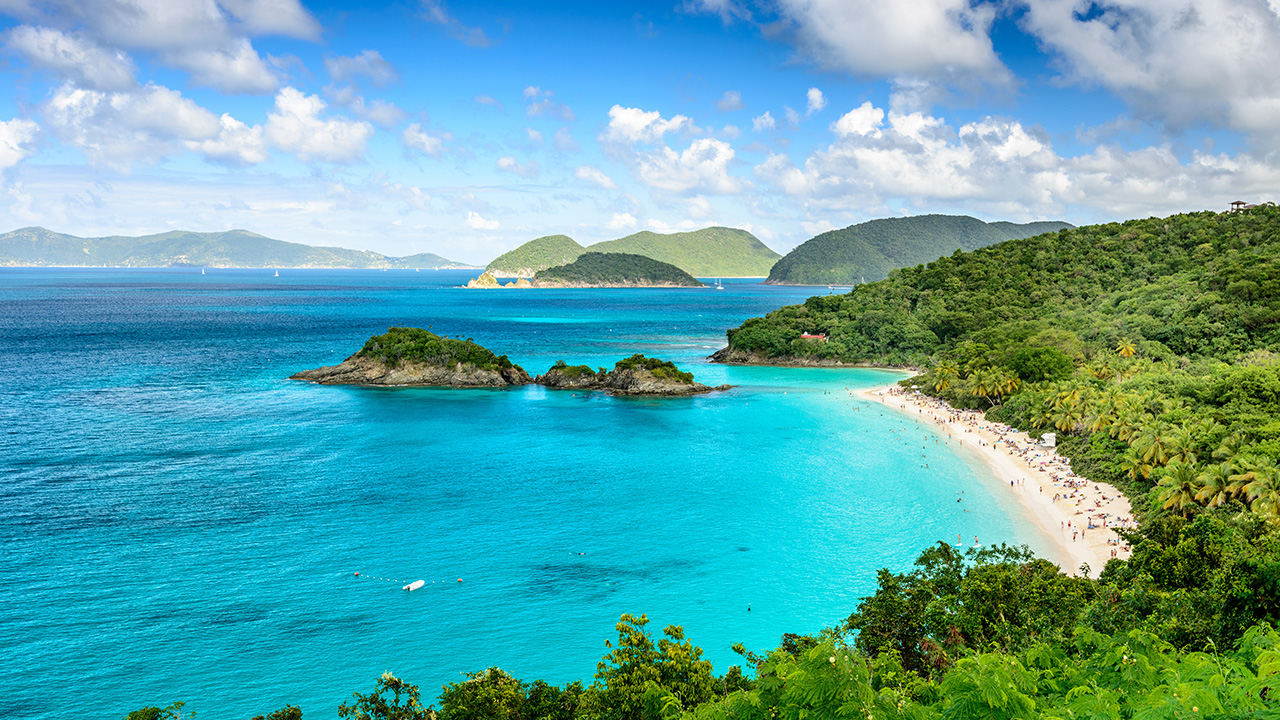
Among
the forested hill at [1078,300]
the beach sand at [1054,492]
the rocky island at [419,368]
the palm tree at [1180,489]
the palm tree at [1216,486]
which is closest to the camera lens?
the palm tree at [1216,486]

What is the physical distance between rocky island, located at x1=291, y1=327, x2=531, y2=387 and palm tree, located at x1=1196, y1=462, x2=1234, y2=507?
234ft

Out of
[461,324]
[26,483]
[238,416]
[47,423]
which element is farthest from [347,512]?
[461,324]

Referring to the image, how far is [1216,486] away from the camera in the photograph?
116ft

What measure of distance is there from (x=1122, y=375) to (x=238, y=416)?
85446 millimetres

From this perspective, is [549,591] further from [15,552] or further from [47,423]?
[47,423]

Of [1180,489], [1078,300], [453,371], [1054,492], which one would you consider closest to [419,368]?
[453,371]

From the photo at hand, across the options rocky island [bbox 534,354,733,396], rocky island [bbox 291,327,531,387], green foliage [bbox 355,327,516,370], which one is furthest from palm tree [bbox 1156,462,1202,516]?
green foliage [bbox 355,327,516,370]

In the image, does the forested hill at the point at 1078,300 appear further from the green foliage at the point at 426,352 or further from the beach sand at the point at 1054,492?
the green foliage at the point at 426,352

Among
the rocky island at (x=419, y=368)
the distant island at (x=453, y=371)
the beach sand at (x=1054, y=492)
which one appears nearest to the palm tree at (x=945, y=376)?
the beach sand at (x=1054, y=492)

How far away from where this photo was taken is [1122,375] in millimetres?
64188

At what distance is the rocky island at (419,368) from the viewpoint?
88500 millimetres

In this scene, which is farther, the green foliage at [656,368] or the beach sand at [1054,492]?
the green foliage at [656,368]

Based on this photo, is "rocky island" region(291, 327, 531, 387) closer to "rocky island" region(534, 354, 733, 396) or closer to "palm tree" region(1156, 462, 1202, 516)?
"rocky island" region(534, 354, 733, 396)

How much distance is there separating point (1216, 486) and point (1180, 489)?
6.42 ft
